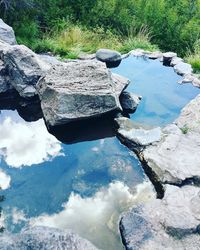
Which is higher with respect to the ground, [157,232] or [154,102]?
[157,232]

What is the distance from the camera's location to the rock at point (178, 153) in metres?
5.44

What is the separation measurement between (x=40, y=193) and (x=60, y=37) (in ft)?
23.1

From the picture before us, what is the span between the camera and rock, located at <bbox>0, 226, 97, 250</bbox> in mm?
3910

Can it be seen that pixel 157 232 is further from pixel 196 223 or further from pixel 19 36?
pixel 19 36

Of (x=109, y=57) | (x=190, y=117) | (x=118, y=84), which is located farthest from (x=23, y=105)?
(x=190, y=117)

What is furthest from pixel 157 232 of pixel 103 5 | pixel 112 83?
pixel 103 5

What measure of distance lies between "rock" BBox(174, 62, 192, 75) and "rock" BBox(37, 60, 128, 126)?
2.94 meters

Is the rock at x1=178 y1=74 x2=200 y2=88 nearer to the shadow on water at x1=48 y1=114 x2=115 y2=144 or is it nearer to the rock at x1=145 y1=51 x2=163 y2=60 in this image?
the rock at x1=145 y1=51 x2=163 y2=60

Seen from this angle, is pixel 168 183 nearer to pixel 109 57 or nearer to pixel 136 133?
pixel 136 133

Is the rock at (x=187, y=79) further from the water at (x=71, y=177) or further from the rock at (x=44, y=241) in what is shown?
the rock at (x=44, y=241)

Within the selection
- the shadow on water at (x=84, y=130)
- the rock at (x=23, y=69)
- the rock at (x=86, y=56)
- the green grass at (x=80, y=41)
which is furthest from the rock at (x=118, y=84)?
the green grass at (x=80, y=41)

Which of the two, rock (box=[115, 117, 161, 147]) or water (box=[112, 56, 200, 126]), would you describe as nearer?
rock (box=[115, 117, 161, 147])

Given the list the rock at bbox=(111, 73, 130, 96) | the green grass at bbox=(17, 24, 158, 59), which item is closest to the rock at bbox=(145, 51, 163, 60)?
the green grass at bbox=(17, 24, 158, 59)

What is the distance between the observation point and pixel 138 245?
14.2 feet
